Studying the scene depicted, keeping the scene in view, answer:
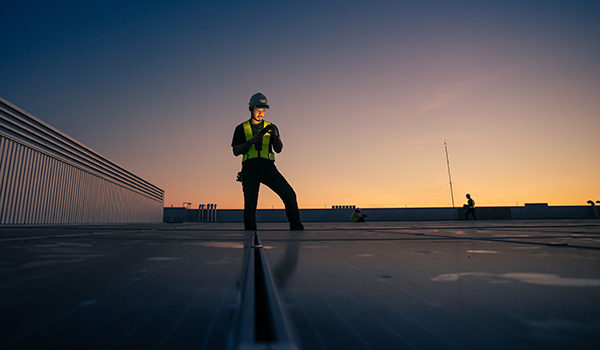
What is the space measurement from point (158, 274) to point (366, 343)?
2.34 feet

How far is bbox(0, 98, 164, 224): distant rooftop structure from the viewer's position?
8984 mm

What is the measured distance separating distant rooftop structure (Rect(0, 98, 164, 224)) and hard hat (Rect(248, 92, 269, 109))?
8.55 metres

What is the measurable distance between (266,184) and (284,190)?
0.97 ft

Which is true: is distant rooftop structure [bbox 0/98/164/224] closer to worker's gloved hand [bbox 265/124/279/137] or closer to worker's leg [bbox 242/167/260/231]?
worker's leg [bbox 242/167/260/231]

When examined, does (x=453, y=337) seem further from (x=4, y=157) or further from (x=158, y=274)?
(x=4, y=157)

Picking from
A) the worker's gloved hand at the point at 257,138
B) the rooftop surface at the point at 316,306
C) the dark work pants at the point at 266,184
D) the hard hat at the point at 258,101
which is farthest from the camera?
the hard hat at the point at 258,101

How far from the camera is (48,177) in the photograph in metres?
11.0

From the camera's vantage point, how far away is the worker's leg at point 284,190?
469 centimetres

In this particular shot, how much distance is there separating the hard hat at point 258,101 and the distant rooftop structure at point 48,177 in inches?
337

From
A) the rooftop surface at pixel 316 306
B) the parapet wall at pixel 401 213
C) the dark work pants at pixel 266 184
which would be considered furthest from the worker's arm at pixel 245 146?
the parapet wall at pixel 401 213

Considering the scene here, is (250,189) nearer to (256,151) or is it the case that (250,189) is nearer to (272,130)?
(256,151)

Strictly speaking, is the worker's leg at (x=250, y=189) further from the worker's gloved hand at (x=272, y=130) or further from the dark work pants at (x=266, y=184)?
the worker's gloved hand at (x=272, y=130)

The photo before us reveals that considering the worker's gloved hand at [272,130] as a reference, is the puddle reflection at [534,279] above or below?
below

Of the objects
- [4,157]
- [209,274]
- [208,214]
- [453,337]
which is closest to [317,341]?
[453,337]
